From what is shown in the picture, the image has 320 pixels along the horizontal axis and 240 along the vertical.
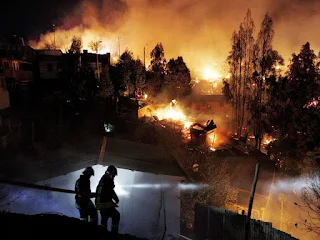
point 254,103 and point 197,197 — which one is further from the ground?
point 254,103

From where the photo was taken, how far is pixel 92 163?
10492 mm

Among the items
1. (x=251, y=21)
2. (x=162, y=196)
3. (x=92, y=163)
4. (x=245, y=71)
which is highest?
(x=251, y=21)

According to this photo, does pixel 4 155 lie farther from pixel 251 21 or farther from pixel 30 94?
pixel 251 21

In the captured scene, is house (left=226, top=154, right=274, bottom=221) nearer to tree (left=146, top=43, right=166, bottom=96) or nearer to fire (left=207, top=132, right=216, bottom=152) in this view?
fire (left=207, top=132, right=216, bottom=152)

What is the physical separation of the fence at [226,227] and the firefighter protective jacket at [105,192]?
5.27 meters

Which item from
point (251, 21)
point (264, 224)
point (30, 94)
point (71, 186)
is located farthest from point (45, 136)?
point (251, 21)

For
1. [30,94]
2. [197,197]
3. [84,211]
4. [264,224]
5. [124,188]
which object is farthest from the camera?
[30,94]

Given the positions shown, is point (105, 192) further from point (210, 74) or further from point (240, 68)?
point (210, 74)

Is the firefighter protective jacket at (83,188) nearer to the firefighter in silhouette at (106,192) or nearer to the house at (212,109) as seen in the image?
the firefighter in silhouette at (106,192)

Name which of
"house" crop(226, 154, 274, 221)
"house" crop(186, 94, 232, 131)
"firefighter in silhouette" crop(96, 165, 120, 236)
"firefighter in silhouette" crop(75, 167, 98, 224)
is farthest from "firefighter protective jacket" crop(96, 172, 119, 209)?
"house" crop(186, 94, 232, 131)

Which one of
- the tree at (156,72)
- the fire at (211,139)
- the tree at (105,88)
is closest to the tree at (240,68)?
the fire at (211,139)

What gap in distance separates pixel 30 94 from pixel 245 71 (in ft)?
89.3

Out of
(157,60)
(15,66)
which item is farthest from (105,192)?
(157,60)

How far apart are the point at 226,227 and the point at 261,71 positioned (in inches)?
1082
